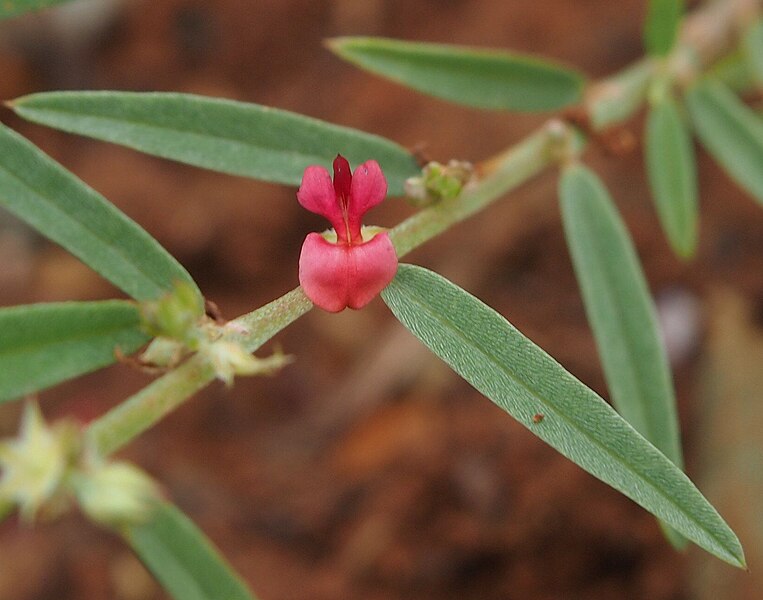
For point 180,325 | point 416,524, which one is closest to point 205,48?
point 416,524

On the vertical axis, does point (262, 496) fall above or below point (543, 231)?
below

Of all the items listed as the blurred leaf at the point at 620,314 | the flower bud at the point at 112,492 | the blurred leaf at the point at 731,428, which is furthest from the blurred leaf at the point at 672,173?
the flower bud at the point at 112,492

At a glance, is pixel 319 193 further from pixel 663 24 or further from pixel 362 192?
pixel 663 24

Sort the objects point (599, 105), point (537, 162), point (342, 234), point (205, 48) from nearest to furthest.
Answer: point (342, 234) → point (537, 162) → point (599, 105) → point (205, 48)

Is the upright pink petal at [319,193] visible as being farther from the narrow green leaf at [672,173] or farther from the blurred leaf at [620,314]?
the narrow green leaf at [672,173]

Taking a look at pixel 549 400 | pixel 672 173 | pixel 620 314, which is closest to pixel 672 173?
pixel 672 173

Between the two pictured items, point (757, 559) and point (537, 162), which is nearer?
point (537, 162)

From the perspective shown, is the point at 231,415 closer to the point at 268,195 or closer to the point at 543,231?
the point at 268,195

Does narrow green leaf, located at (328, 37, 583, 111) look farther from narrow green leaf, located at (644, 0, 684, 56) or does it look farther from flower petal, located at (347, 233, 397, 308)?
flower petal, located at (347, 233, 397, 308)
